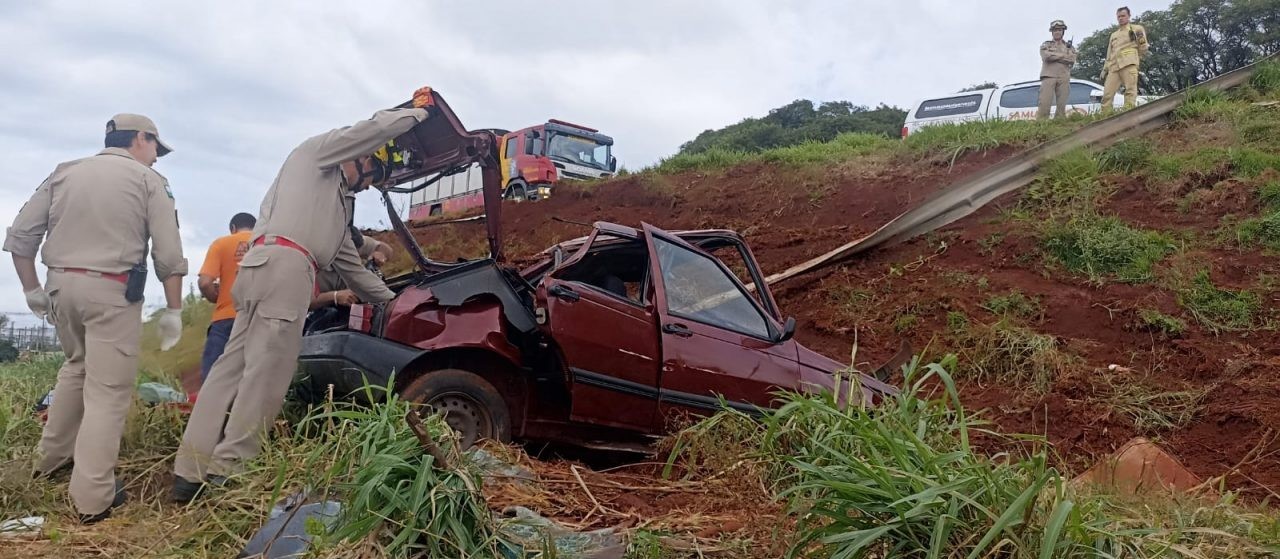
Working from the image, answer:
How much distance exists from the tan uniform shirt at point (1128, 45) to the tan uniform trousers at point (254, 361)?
10197 mm

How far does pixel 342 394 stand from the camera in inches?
161

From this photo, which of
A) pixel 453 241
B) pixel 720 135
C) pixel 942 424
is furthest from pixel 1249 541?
pixel 720 135

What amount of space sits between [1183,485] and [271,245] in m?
4.69

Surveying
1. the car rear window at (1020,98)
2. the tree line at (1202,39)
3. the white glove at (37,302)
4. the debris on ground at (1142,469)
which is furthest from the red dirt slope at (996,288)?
the tree line at (1202,39)

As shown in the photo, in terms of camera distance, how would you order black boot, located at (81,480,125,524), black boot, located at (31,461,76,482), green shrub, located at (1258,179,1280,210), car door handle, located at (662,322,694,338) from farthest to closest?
green shrub, located at (1258,179,1280,210)
car door handle, located at (662,322,694,338)
black boot, located at (31,461,76,482)
black boot, located at (81,480,125,524)

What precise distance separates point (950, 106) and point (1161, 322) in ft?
30.7

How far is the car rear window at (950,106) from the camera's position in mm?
14695

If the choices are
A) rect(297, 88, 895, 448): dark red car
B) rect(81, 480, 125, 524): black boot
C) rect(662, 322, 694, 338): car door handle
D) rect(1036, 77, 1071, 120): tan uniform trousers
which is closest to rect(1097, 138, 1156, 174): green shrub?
rect(1036, 77, 1071, 120): tan uniform trousers

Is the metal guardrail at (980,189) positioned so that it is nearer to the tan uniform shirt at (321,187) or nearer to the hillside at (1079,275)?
the hillside at (1079,275)

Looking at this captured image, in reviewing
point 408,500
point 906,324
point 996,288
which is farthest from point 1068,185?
point 408,500

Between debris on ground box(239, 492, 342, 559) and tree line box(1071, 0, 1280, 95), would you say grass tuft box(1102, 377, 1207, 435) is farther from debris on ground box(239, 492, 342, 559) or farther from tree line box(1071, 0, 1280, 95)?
tree line box(1071, 0, 1280, 95)

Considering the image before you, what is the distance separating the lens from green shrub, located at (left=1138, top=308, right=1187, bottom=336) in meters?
6.14

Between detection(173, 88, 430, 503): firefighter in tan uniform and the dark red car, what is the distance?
352mm

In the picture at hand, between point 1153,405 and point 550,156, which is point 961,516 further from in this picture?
point 550,156
